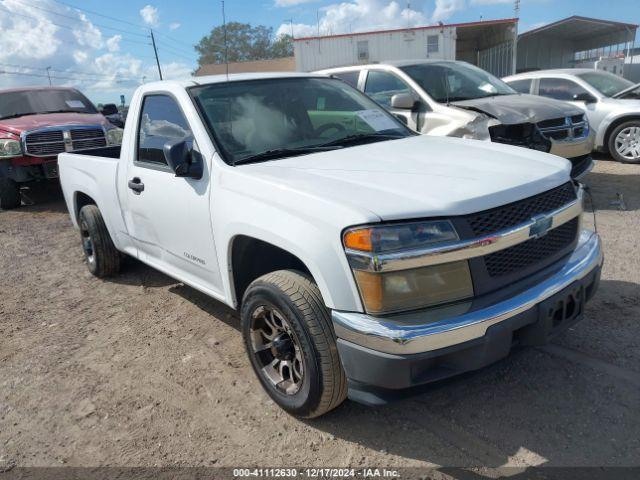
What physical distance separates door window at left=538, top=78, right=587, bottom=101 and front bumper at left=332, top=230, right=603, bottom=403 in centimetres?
822

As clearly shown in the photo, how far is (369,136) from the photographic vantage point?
3596mm

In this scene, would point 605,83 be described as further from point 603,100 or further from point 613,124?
point 613,124

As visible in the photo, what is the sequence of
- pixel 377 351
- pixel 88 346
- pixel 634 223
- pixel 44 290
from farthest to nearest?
pixel 634 223
pixel 44 290
pixel 88 346
pixel 377 351

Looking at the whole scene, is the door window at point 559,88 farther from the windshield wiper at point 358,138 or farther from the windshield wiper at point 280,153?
the windshield wiper at point 280,153

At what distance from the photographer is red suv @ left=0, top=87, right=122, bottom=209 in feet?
28.3

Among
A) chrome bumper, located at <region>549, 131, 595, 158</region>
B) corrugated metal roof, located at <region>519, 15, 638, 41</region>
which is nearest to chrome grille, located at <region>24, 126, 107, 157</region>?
chrome bumper, located at <region>549, 131, 595, 158</region>

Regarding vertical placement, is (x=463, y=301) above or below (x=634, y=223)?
above

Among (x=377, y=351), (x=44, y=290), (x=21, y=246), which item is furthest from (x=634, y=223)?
(x=21, y=246)

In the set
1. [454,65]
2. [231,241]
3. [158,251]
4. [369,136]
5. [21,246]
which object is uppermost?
[454,65]

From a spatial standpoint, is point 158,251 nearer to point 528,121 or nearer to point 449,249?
point 449,249

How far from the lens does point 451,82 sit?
719 centimetres

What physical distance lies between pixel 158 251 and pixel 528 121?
4.70m

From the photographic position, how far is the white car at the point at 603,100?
8.73 metres

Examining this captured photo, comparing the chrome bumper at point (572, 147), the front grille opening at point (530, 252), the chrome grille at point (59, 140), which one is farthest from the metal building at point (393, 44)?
the front grille opening at point (530, 252)
